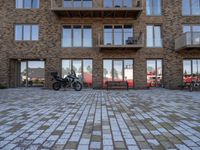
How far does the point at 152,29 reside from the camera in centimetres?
1744

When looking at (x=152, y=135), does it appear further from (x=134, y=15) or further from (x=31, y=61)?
(x=31, y=61)

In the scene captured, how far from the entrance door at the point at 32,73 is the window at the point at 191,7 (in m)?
→ 13.0

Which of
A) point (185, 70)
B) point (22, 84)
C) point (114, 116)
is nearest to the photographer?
point (114, 116)

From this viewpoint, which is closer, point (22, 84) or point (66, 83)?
point (66, 83)

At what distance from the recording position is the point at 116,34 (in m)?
17.3

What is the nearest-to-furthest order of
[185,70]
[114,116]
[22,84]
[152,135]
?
1. [152,135]
2. [114,116]
3. [185,70]
4. [22,84]

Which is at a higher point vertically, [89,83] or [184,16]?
[184,16]

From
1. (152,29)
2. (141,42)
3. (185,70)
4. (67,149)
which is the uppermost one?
(152,29)

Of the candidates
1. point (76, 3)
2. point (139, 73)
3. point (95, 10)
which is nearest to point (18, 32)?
point (76, 3)

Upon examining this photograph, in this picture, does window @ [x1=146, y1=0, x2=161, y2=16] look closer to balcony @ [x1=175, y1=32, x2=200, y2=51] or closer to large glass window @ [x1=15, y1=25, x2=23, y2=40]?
balcony @ [x1=175, y1=32, x2=200, y2=51]

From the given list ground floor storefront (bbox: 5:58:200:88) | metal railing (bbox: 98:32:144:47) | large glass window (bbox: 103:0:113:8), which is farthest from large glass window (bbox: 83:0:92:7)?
ground floor storefront (bbox: 5:58:200:88)

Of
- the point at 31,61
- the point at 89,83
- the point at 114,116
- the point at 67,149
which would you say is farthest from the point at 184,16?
the point at 67,149

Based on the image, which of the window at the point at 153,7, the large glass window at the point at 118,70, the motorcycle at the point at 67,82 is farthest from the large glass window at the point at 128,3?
the motorcycle at the point at 67,82

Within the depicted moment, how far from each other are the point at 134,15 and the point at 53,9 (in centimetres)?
643
